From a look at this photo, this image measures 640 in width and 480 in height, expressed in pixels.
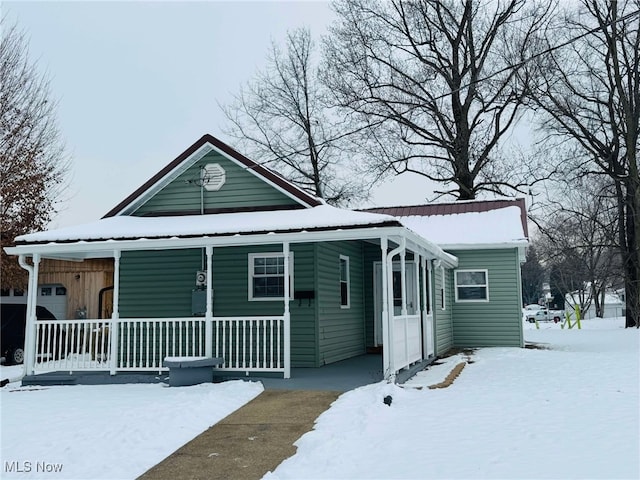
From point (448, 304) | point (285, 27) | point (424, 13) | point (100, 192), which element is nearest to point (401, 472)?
point (448, 304)

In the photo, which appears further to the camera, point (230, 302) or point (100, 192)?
point (100, 192)

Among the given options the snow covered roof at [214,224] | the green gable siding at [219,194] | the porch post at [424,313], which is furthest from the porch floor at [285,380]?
the green gable siding at [219,194]

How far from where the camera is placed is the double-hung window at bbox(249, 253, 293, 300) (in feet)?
39.3

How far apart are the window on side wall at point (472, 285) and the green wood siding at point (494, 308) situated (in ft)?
0.39

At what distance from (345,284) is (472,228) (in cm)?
581

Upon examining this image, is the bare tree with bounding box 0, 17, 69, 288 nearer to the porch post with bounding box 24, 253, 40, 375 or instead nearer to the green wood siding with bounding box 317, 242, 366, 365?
the porch post with bounding box 24, 253, 40, 375

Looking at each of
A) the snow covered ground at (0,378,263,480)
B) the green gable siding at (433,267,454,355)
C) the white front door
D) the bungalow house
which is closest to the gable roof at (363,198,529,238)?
the green gable siding at (433,267,454,355)

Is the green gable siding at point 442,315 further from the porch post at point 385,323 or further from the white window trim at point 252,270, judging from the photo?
the porch post at point 385,323

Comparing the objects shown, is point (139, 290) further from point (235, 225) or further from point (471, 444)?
point (471, 444)

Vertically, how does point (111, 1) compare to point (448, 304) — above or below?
above

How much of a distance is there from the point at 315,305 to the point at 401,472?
637cm

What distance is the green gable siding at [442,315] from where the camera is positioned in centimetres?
1394

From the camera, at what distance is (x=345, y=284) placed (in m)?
13.7

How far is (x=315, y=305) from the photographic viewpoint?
1161 centimetres
